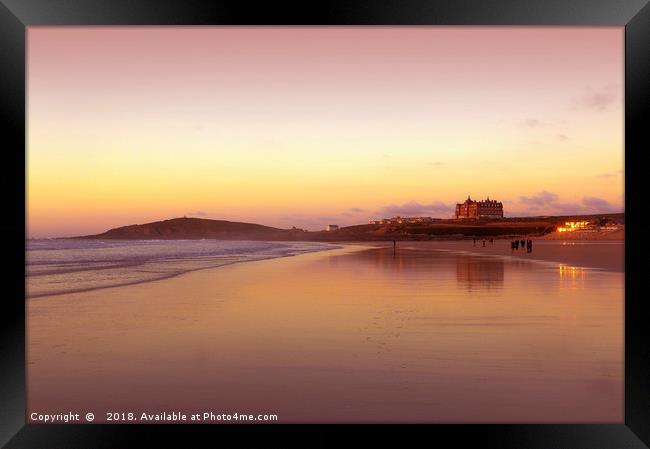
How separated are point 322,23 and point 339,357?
166 inches

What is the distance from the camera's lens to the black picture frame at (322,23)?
186 inches

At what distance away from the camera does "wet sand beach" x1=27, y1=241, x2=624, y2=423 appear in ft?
18.1

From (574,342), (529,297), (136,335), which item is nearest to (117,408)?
(136,335)

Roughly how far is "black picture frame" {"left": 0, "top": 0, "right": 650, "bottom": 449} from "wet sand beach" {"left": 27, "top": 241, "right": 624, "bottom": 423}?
47 centimetres

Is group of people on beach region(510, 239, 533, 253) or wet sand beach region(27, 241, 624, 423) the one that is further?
group of people on beach region(510, 239, 533, 253)

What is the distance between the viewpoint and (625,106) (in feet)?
16.9

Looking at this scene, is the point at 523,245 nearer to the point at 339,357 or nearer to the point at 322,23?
the point at 339,357

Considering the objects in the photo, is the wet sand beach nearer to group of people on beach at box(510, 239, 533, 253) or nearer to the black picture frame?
the black picture frame

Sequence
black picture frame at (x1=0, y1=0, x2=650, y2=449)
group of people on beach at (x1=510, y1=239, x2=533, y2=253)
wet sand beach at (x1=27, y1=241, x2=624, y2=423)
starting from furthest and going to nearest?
group of people on beach at (x1=510, y1=239, x2=533, y2=253), wet sand beach at (x1=27, y1=241, x2=624, y2=423), black picture frame at (x1=0, y1=0, x2=650, y2=449)

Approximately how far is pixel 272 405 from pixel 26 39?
4.34 meters

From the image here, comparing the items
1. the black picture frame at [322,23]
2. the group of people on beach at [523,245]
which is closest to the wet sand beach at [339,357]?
the black picture frame at [322,23]

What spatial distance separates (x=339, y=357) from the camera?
7.27 metres

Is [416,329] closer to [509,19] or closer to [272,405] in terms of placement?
[272,405]

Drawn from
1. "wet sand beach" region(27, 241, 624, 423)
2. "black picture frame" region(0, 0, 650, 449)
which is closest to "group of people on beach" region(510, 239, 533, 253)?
"wet sand beach" region(27, 241, 624, 423)
